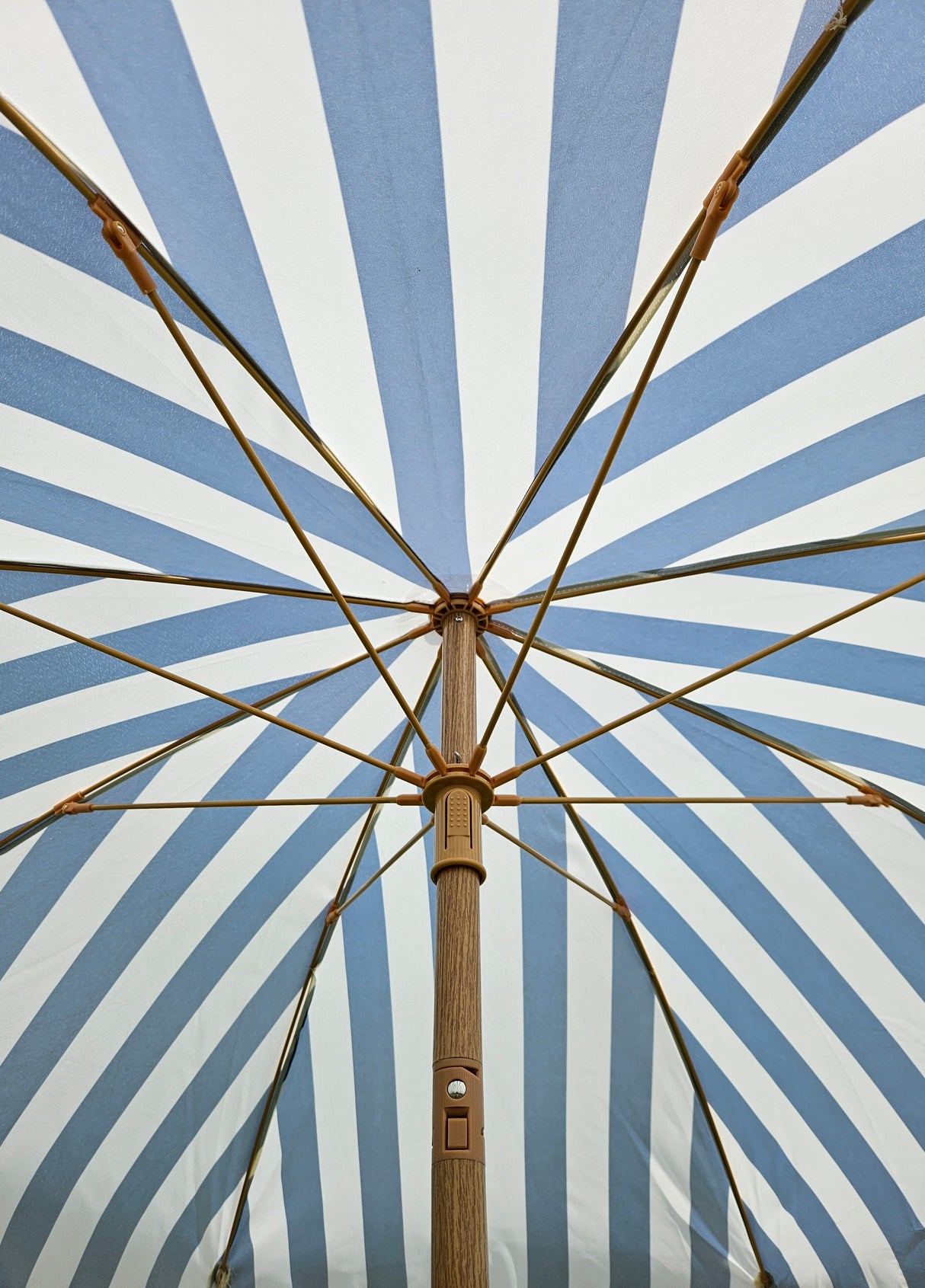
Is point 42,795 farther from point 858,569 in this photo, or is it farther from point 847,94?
point 847,94

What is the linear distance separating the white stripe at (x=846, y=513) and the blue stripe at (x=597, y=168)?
2.01 feet

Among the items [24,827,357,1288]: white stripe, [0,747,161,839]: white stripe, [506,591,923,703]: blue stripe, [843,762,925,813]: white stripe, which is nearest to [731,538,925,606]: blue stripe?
[506,591,923,703]: blue stripe

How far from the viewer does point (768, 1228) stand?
3.37 metres

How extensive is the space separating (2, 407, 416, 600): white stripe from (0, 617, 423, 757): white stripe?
225mm

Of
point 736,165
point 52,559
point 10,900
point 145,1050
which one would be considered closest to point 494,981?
point 145,1050

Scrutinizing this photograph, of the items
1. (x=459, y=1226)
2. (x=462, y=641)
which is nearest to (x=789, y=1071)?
(x=462, y=641)

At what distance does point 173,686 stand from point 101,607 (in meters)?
0.31

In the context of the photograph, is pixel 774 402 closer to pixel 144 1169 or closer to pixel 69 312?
pixel 69 312

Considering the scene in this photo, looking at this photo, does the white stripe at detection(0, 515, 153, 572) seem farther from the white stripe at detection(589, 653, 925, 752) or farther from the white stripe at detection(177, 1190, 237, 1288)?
the white stripe at detection(177, 1190, 237, 1288)

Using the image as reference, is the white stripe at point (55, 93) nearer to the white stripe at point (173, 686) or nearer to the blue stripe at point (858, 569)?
the white stripe at point (173, 686)

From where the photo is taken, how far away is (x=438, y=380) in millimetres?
2428

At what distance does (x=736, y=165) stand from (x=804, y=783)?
1.80 meters

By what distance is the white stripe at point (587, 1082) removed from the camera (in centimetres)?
342

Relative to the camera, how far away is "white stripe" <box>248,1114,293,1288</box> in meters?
3.57
